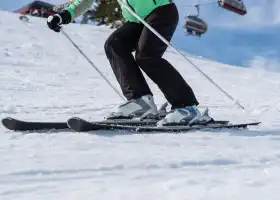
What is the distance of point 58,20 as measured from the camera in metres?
3.89

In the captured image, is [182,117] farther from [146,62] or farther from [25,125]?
[25,125]

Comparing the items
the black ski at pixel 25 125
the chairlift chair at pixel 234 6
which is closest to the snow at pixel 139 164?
the black ski at pixel 25 125

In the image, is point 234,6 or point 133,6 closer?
point 133,6

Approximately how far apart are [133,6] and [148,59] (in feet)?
1.98

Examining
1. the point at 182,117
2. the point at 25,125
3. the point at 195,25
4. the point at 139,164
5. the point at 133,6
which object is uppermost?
the point at 133,6

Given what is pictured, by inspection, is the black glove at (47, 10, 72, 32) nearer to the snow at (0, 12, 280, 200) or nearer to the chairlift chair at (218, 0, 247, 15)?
the snow at (0, 12, 280, 200)

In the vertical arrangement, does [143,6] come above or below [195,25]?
above

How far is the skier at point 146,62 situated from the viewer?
146 inches

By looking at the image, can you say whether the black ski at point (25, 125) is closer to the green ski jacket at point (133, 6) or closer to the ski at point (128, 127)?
the ski at point (128, 127)

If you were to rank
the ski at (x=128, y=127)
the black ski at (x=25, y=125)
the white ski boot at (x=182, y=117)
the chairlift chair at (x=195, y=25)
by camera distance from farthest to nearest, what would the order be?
the chairlift chair at (x=195, y=25)
the white ski boot at (x=182, y=117)
the black ski at (x=25, y=125)
the ski at (x=128, y=127)

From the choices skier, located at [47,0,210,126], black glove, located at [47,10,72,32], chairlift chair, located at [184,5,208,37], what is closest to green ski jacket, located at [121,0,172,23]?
skier, located at [47,0,210,126]

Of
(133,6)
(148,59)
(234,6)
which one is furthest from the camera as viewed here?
(234,6)

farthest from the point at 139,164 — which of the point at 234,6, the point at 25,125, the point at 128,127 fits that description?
the point at 234,6

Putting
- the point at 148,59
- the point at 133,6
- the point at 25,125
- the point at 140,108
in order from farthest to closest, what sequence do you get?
the point at 133,6
the point at 140,108
the point at 148,59
the point at 25,125
